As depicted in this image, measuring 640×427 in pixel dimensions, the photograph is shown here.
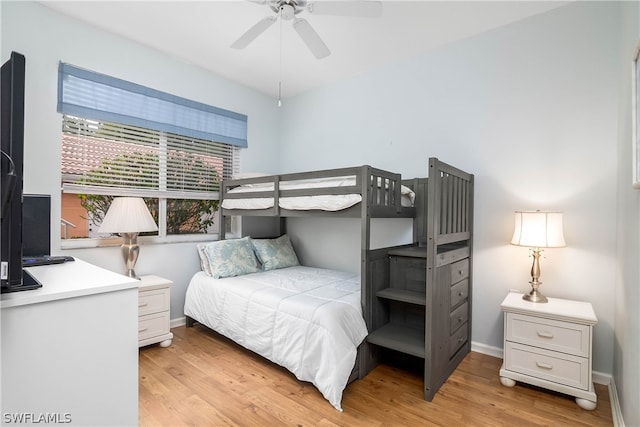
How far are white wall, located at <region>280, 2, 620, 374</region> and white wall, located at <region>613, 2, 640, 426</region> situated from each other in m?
0.12

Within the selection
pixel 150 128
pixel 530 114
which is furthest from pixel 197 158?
pixel 530 114

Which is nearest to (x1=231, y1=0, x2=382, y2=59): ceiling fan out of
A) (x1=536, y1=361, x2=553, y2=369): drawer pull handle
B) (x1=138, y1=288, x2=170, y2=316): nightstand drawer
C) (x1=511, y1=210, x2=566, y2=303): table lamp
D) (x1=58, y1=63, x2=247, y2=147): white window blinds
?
(x1=58, y1=63, x2=247, y2=147): white window blinds

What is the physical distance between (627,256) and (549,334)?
0.64 m

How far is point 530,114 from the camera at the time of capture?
245 centimetres

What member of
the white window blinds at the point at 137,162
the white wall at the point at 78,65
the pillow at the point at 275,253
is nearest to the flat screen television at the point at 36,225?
the white wall at the point at 78,65

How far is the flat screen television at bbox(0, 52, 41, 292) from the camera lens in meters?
0.85

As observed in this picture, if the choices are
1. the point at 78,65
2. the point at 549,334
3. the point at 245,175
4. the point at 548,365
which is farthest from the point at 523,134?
the point at 78,65

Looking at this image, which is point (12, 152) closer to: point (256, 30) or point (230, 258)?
point (256, 30)

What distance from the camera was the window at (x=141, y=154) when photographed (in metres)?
2.54

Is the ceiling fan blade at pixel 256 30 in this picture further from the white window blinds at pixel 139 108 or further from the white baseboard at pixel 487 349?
the white baseboard at pixel 487 349

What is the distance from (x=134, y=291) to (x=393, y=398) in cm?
167

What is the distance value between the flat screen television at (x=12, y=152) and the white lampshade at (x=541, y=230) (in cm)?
260

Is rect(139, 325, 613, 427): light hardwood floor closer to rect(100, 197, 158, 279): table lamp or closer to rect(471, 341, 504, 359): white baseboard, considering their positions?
rect(471, 341, 504, 359): white baseboard

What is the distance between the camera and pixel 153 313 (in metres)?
2.63
